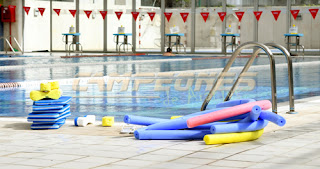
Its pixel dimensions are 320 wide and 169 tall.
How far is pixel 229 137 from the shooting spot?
12.8 ft

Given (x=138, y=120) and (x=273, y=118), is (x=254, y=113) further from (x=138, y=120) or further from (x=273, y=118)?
(x=138, y=120)

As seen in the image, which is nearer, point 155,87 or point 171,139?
point 171,139

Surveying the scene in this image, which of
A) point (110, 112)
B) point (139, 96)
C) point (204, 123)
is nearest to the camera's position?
point (204, 123)

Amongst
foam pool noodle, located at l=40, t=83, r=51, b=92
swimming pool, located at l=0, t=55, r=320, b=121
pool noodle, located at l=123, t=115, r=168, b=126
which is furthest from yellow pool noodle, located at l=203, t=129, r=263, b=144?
swimming pool, located at l=0, t=55, r=320, b=121

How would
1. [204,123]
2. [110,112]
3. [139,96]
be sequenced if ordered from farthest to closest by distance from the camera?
[139,96] < [110,112] < [204,123]

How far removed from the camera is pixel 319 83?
988 cm

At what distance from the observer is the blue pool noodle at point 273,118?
4.05 meters

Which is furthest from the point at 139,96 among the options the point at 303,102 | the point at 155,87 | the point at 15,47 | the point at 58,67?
the point at 15,47

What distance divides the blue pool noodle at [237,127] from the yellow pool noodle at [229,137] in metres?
0.04

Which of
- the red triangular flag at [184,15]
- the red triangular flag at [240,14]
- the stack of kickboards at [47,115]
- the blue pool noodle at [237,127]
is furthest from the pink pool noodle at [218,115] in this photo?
the red triangular flag at [184,15]

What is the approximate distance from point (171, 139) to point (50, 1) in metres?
22.8

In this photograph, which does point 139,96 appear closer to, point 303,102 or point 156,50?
point 303,102

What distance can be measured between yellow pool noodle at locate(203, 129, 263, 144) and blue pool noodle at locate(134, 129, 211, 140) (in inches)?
7.9

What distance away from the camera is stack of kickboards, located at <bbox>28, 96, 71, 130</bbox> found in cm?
465
